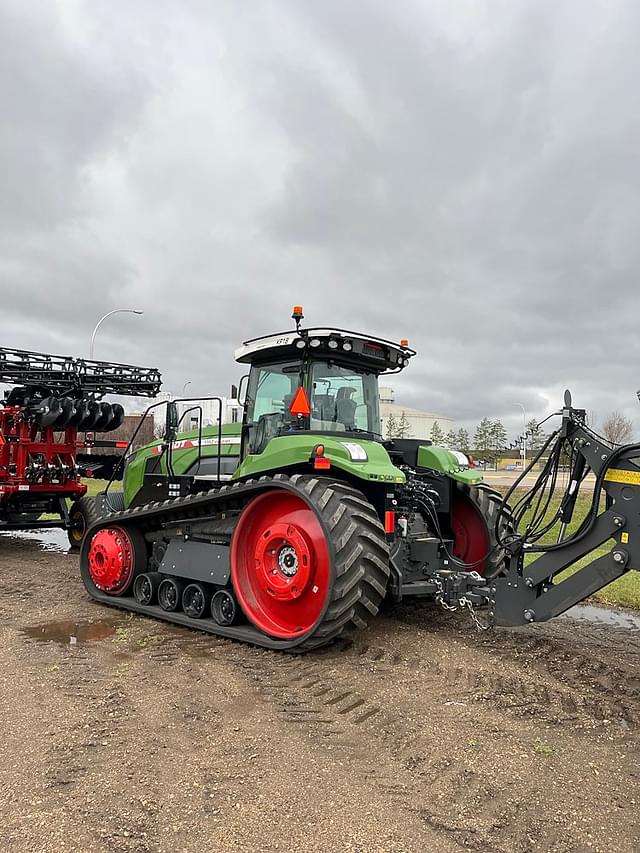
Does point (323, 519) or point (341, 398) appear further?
point (341, 398)

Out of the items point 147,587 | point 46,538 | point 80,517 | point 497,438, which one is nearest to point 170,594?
point 147,587

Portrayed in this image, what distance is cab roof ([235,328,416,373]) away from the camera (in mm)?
6645

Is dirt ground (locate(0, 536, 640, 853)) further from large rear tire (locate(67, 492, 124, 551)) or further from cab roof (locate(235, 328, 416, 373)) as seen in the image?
large rear tire (locate(67, 492, 124, 551))

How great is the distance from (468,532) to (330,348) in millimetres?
2673

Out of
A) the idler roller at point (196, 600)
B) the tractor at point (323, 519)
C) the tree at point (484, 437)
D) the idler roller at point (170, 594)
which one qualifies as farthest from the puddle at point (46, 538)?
the tree at point (484, 437)

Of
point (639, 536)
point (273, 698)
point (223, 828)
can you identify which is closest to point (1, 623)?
point (273, 698)

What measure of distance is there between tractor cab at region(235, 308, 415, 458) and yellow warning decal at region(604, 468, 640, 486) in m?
2.62

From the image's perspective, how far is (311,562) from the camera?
5797 mm

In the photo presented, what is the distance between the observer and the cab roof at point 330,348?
21.8 ft

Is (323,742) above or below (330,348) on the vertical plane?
below

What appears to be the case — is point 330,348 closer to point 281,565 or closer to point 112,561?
point 281,565

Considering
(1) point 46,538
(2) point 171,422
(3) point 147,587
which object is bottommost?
(1) point 46,538

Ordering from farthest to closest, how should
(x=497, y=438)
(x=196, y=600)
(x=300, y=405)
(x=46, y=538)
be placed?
1. (x=497, y=438)
2. (x=46, y=538)
3. (x=196, y=600)
4. (x=300, y=405)

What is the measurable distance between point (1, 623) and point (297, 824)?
15.8 feet
